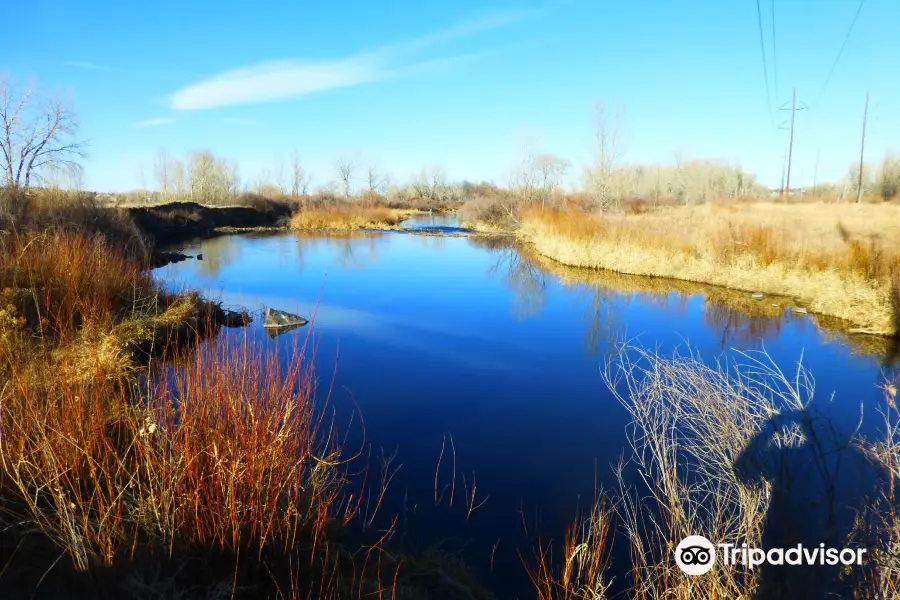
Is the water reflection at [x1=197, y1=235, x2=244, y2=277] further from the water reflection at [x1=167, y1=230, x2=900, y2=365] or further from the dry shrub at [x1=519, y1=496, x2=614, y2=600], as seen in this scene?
the dry shrub at [x1=519, y1=496, x2=614, y2=600]

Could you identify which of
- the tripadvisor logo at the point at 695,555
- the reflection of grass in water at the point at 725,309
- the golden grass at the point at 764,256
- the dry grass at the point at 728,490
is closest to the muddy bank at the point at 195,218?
the golden grass at the point at 764,256

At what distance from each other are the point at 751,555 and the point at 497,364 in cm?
445

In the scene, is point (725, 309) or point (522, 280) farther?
point (522, 280)

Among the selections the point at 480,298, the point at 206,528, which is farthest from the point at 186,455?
the point at 480,298

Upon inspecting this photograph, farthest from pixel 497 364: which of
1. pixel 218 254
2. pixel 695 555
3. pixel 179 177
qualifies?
pixel 179 177

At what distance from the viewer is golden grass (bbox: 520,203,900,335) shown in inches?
313

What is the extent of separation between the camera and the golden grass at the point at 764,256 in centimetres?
796

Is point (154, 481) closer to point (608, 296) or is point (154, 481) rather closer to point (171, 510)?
point (171, 510)

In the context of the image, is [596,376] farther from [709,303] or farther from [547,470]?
[709,303]

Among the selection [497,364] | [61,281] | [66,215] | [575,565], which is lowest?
[575,565]

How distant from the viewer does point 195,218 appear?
25234 mm

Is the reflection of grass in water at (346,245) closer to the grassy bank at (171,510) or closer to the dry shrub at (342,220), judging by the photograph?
the dry shrub at (342,220)

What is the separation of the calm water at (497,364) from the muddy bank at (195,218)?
8374 mm

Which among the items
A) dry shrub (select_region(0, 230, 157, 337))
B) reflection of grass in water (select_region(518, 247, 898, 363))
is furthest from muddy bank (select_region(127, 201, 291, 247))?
reflection of grass in water (select_region(518, 247, 898, 363))
